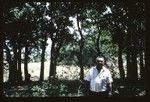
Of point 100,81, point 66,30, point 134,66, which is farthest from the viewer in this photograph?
point 66,30

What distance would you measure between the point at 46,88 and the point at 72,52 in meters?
6.46

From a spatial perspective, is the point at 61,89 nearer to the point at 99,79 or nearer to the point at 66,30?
the point at 66,30

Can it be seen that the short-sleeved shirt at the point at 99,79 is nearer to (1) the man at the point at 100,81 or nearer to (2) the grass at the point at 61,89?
(1) the man at the point at 100,81

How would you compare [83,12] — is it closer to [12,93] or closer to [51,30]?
[51,30]

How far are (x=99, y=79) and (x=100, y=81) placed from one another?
4 centimetres

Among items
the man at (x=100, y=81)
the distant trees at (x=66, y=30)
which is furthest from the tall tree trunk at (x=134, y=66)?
the man at (x=100, y=81)

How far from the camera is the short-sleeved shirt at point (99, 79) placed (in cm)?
543

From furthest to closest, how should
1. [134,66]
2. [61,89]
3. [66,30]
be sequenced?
[66,30]
[134,66]
[61,89]

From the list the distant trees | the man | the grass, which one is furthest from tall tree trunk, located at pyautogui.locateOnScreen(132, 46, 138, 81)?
the man

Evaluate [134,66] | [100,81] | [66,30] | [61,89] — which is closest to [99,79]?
[100,81]

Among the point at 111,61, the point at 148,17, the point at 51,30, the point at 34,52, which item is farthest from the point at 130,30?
the point at 148,17

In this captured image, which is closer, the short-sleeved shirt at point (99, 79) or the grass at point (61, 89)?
the short-sleeved shirt at point (99, 79)

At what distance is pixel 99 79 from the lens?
17.9 ft

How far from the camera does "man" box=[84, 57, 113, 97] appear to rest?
17.8ft
